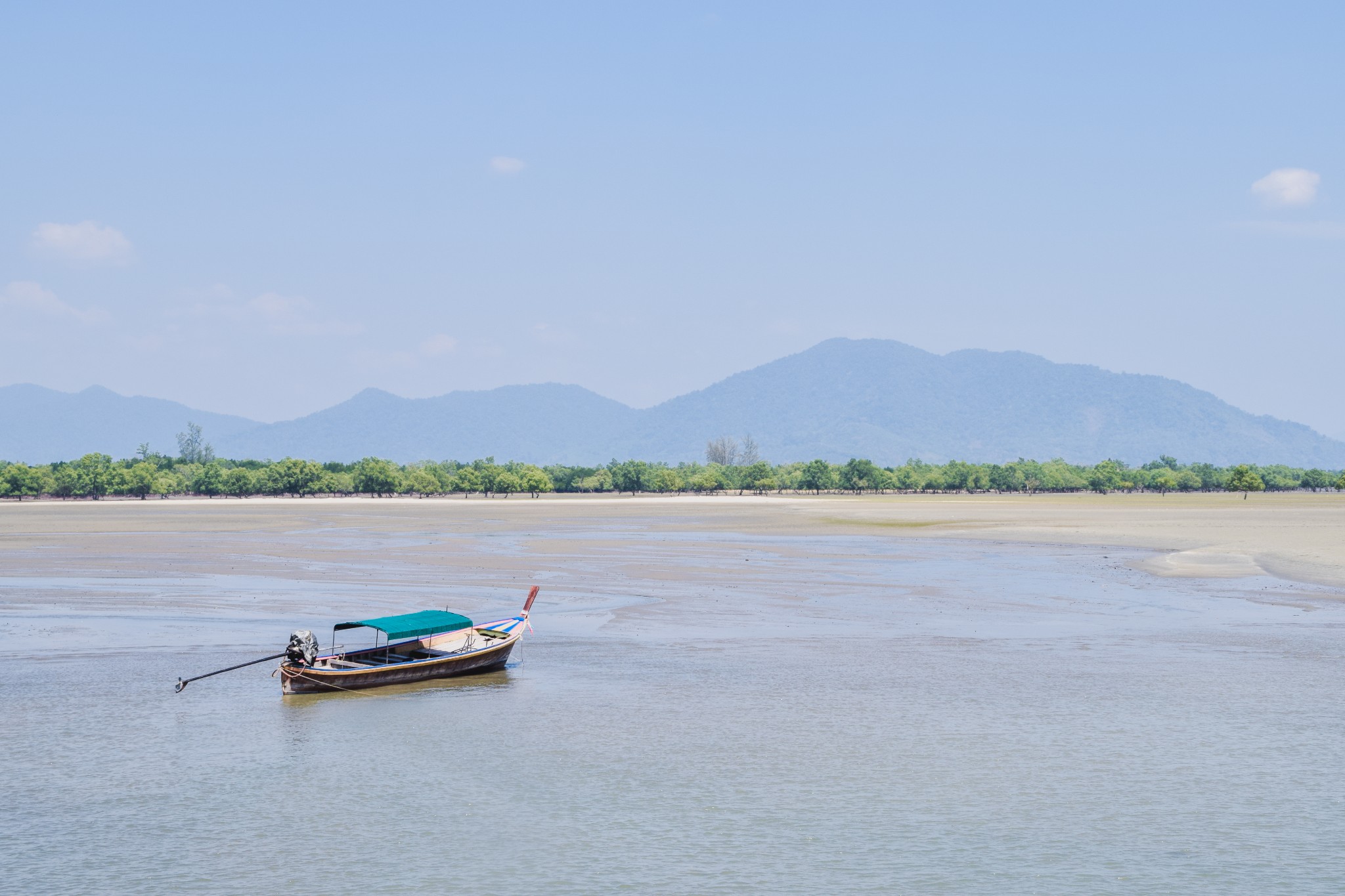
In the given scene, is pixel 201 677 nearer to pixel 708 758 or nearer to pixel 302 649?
pixel 302 649

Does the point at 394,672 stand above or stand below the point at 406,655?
below

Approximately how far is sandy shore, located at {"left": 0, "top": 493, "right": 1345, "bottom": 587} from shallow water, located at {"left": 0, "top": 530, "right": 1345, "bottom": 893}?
20.0m

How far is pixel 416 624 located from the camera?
2997 cm

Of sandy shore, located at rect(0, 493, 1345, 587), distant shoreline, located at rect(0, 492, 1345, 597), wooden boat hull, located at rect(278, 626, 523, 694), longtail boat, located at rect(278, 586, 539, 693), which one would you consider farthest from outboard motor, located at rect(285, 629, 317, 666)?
distant shoreline, located at rect(0, 492, 1345, 597)

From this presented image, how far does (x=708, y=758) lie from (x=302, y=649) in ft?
36.3

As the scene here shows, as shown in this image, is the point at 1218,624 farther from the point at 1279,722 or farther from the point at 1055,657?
the point at 1279,722

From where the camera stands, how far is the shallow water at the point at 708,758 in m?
16.0

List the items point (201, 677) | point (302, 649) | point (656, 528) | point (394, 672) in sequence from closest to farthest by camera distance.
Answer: point (201, 677) → point (302, 649) → point (394, 672) → point (656, 528)

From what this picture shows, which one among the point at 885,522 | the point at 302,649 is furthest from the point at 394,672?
the point at 885,522

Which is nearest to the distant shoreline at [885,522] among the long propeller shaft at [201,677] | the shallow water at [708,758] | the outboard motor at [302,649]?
the shallow water at [708,758]

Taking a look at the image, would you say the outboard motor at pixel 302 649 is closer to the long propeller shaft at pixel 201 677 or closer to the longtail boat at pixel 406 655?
the longtail boat at pixel 406 655

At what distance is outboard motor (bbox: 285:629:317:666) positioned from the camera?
88.9 ft

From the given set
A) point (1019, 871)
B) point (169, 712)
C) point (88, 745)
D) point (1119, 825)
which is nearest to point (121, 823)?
point (88, 745)

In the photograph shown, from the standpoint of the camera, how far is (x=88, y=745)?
71.9 feet
